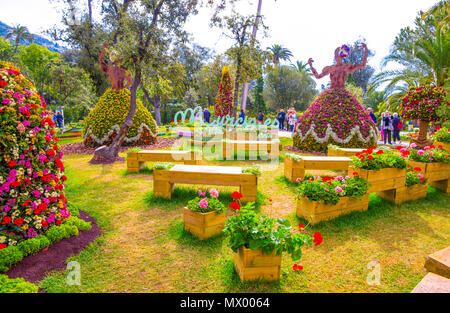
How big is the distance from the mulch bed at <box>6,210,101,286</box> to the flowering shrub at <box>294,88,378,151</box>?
908 centimetres

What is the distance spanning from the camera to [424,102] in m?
10.5

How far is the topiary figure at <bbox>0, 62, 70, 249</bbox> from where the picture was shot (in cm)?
296

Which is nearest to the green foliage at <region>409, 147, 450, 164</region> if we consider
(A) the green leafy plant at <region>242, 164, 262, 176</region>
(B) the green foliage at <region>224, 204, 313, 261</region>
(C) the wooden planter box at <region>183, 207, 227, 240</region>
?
(A) the green leafy plant at <region>242, 164, 262, 176</region>

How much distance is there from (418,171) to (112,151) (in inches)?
353

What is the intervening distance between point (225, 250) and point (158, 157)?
4.33m

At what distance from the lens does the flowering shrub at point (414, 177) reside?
5.21 metres

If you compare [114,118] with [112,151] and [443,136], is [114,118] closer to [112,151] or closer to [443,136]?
[112,151]

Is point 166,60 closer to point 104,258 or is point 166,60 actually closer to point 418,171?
point 104,258

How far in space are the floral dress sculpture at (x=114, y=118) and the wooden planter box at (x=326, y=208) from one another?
8816mm

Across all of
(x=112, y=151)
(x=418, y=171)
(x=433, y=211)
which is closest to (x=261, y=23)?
(x=112, y=151)

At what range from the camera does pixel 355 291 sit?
269cm

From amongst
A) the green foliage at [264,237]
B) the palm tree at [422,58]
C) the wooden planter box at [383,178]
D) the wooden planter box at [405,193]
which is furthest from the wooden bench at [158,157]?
the palm tree at [422,58]

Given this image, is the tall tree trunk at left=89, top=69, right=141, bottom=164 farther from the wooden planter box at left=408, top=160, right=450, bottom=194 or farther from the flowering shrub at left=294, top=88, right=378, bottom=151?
the wooden planter box at left=408, top=160, right=450, bottom=194

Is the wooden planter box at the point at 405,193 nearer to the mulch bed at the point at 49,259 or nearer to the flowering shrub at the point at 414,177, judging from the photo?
the flowering shrub at the point at 414,177
